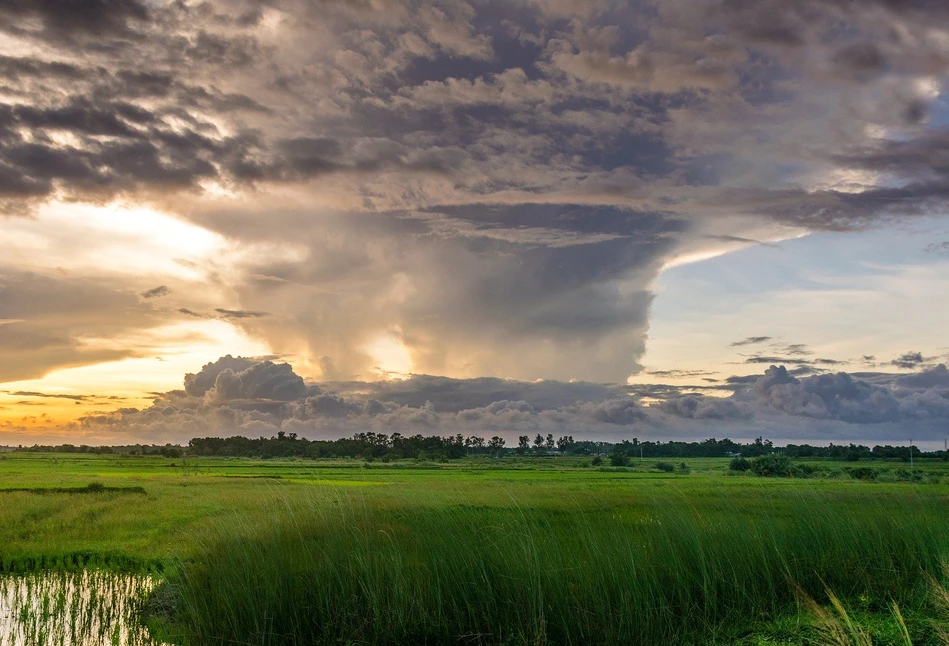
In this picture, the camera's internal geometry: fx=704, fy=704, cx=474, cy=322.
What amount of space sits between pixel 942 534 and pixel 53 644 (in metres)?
15.3

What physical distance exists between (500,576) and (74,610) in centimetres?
884

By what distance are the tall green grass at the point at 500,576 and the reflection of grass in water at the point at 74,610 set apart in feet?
5.82

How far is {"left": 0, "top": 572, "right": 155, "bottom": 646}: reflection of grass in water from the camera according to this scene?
38.3 ft

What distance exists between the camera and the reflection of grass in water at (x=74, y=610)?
1168 cm

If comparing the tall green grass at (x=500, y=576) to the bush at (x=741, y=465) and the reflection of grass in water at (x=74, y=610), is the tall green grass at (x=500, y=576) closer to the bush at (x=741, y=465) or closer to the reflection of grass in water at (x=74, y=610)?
the reflection of grass in water at (x=74, y=610)

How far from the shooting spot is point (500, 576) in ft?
30.1

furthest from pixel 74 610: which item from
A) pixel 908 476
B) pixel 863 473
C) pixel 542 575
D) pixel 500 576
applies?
pixel 908 476

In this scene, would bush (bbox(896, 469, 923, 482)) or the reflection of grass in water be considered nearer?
the reflection of grass in water

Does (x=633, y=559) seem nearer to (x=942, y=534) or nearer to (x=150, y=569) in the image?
(x=942, y=534)

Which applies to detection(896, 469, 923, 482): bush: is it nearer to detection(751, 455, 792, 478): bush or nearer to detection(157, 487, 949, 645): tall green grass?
detection(751, 455, 792, 478): bush

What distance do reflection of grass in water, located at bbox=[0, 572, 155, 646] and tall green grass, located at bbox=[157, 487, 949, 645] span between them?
1.77 meters

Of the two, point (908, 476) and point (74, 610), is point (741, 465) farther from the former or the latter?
point (74, 610)

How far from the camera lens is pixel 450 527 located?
10.1 m

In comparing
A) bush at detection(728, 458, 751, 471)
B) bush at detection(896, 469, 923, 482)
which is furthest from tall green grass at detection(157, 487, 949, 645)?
bush at detection(728, 458, 751, 471)
